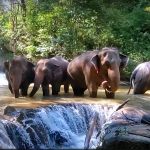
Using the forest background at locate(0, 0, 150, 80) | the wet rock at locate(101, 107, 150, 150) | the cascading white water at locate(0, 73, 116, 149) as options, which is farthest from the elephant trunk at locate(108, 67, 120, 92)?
the forest background at locate(0, 0, 150, 80)

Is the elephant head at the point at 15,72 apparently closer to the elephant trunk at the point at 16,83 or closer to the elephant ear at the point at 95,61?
the elephant trunk at the point at 16,83

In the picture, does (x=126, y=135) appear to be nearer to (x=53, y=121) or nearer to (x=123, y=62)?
(x=53, y=121)

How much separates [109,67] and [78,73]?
4.31 ft

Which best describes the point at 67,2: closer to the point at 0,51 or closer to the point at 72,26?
the point at 72,26

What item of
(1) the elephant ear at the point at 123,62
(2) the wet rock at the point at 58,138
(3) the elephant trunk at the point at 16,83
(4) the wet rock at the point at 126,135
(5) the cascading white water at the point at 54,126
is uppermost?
(1) the elephant ear at the point at 123,62

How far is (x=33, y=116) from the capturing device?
764 cm

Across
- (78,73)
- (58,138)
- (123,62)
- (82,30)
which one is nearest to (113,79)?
(123,62)

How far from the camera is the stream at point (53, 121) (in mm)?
7125

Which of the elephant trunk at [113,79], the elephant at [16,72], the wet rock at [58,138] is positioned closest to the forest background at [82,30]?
the elephant at [16,72]

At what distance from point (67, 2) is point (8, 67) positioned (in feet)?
30.0

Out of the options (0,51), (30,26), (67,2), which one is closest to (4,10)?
(0,51)

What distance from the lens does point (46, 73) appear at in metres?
10.3

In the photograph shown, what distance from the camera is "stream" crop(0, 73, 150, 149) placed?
7125 mm

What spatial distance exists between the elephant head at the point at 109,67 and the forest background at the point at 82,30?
A: 675 cm
